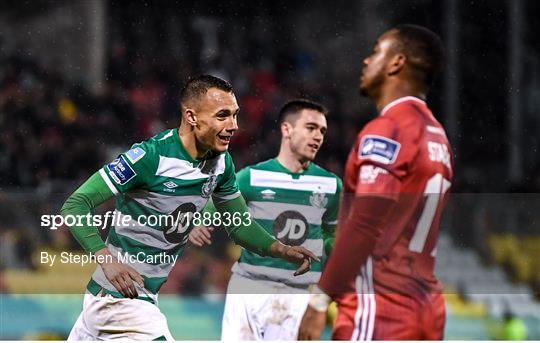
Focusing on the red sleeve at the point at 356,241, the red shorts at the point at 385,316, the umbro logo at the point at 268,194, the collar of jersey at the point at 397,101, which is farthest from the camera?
the umbro logo at the point at 268,194

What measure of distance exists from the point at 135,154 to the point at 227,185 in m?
0.46

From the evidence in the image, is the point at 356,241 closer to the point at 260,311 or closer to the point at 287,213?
the point at 287,213

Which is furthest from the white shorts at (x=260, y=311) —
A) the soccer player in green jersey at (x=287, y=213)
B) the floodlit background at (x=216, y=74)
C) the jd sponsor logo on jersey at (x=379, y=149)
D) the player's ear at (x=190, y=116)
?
the jd sponsor logo on jersey at (x=379, y=149)

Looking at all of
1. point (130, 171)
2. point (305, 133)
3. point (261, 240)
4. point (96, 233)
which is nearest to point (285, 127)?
point (305, 133)

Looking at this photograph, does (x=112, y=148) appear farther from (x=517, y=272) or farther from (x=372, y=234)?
(x=517, y=272)

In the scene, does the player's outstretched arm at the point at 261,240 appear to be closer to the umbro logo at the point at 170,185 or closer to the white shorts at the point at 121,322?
the umbro logo at the point at 170,185

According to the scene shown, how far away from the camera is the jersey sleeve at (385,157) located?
3.50m

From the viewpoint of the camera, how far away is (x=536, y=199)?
15.8 ft

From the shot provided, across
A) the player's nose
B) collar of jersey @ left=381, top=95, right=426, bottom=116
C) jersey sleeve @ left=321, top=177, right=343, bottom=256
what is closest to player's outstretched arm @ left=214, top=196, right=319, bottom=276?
jersey sleeve @ left=321, top=177, right=343, bottom=256

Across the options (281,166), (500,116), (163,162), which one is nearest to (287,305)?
(281,166)

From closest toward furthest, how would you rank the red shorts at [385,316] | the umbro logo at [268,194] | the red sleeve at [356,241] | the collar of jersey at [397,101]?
the red sleeve at [356,241], the red shorts at [385,316], the collar of jersey at [397,101], the umbro logo at [268,194]

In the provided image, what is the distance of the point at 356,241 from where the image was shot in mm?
3447

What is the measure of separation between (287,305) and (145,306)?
A: 78cm

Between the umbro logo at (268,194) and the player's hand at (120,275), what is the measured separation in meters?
0.73
